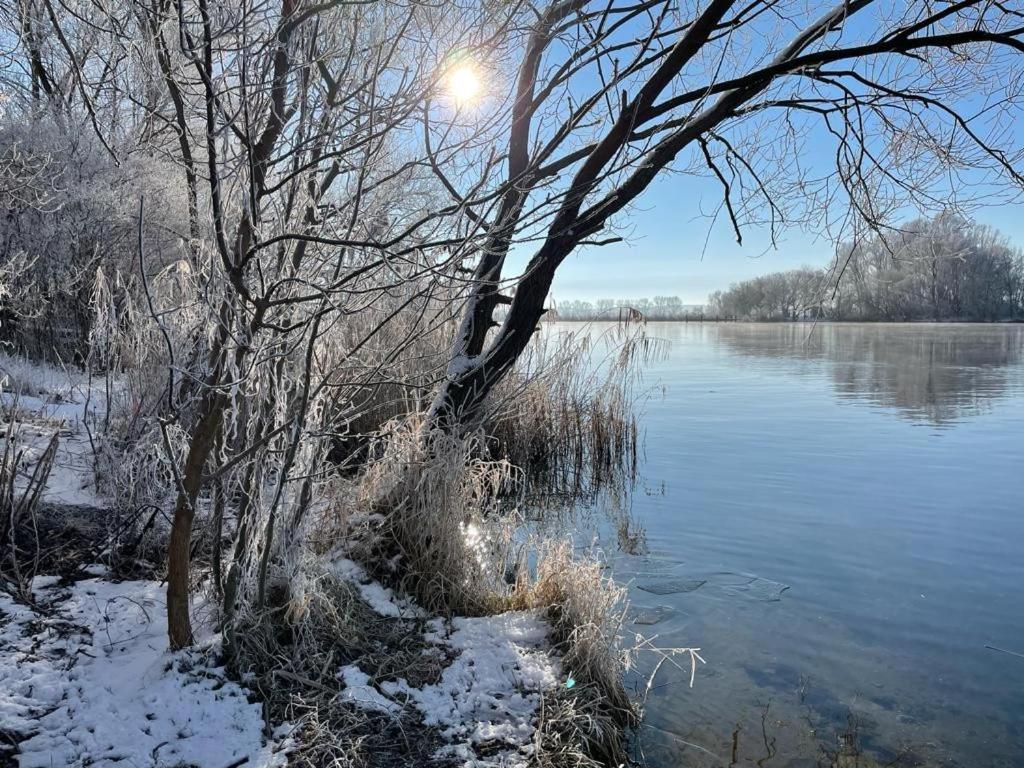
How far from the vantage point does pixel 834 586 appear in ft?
16.6

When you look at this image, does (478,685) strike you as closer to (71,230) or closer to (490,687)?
(490,687)

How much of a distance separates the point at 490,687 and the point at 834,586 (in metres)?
3.15

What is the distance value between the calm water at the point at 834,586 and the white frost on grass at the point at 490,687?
1.96 feet

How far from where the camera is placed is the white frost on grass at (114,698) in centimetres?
229

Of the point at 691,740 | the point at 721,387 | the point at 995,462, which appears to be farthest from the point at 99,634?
the point at 721,387

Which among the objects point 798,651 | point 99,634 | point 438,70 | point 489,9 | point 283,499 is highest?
point 489,9

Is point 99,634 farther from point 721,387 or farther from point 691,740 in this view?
point 721,387

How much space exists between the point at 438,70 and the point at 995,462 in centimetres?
950

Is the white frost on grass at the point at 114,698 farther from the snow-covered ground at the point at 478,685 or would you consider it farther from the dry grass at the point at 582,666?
the dry grass at the point at 582,666

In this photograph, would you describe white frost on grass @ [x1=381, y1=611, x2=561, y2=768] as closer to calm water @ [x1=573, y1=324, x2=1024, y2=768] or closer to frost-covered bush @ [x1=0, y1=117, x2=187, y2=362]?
calm water @ [x1=573, y1=324, x2=1024, y2=768]

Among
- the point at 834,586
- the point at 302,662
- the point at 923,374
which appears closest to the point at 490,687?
the point at 302,662

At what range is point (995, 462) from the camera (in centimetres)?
891

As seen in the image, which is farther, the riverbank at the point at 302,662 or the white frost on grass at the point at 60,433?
the white frost on grass at the point at 60,433

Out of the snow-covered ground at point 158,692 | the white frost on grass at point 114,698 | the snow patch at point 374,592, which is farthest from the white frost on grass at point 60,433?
the snow patch at point 374,592
